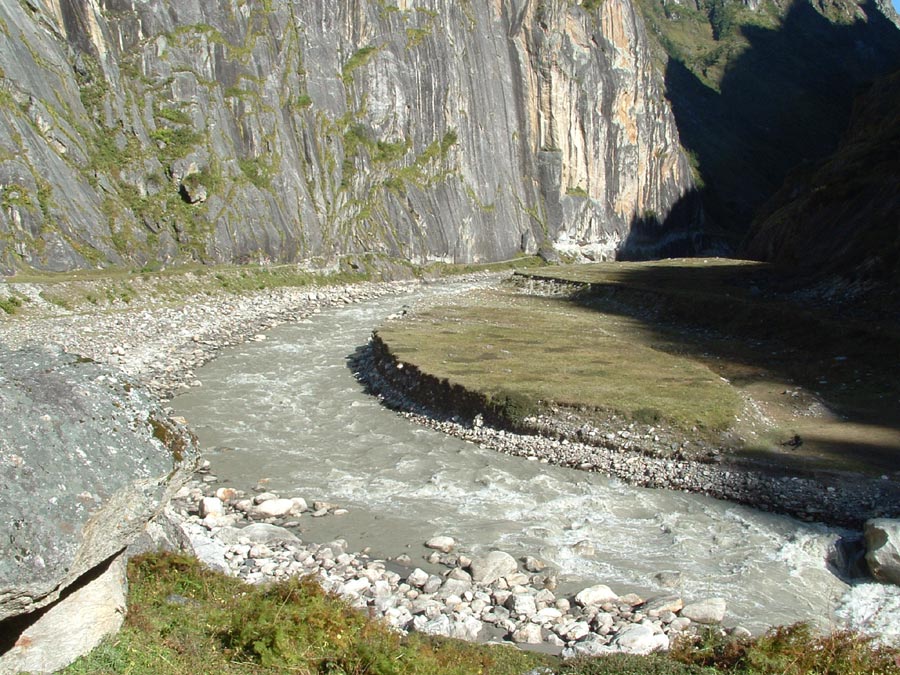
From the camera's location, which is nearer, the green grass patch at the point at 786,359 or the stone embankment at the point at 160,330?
the green grass patch at the point at 786,359

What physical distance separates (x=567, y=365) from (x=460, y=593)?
17361mm

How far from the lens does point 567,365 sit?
29.8 meters

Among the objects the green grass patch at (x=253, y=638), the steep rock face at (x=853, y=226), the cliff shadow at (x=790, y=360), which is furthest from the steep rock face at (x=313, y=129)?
the green grass patch at (x=253, y=638)

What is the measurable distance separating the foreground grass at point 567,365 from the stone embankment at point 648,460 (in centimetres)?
74

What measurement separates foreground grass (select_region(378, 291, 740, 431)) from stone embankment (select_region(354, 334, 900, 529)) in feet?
2.43

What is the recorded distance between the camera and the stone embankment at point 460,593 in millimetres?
11766

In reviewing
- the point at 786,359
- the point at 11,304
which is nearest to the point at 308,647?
the point at 786,359

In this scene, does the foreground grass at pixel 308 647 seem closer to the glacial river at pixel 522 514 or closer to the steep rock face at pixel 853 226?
the glacial river at pixel 522 514

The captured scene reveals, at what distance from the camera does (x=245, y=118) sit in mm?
68438

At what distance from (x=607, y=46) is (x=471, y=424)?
364 feet

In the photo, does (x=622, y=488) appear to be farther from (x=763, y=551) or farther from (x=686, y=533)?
(x=763, y=551)

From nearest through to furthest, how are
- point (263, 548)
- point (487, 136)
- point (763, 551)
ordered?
point (263, 548)
point (763, 551)
point (487, 136)

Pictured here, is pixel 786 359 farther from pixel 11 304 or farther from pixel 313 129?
pixel 313 129

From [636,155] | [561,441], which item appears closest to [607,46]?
[636,155]
